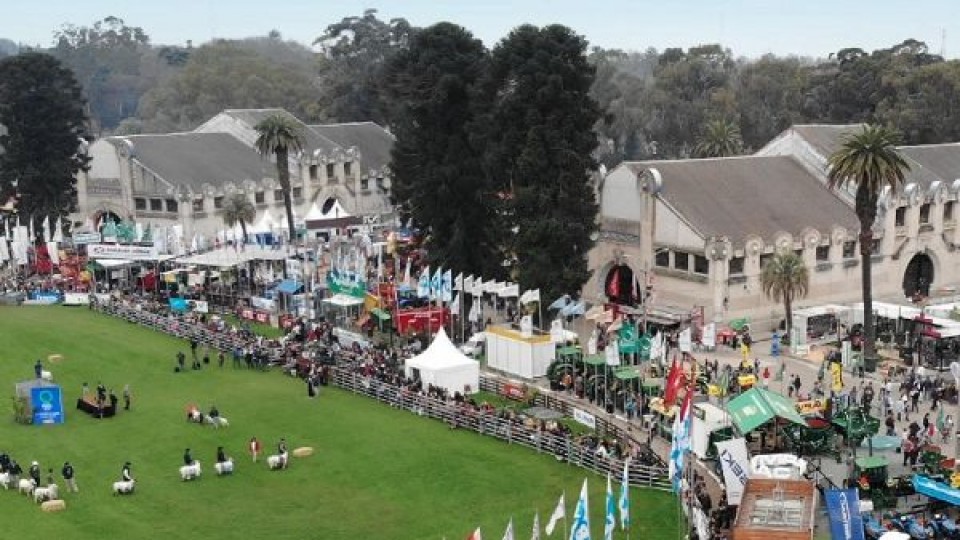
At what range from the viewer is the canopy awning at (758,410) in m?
39.0

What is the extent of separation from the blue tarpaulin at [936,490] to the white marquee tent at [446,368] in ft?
70.5

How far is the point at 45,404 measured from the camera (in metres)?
47.9

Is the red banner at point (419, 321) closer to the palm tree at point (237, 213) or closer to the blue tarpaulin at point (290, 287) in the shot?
the blue tarpaulin at point (290, 287)

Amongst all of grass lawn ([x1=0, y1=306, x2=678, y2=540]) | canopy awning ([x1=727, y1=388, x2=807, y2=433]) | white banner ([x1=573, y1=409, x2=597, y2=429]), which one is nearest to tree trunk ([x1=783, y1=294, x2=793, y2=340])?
white banner ([x1=573, y1=409, x2=597, y2=429])

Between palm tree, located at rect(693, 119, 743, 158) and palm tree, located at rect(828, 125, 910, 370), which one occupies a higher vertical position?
palm tree, located at rect(693, 119, 743, 158)

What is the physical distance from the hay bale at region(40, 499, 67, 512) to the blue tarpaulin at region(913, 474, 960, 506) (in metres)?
28.6

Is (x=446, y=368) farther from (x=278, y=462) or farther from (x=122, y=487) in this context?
(x=122, y=487)

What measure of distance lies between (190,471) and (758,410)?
2072cm

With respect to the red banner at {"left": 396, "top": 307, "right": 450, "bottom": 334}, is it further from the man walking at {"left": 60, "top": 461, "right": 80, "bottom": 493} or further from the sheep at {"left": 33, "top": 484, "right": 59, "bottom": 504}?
the sheep at {"left": 33, "top": 484, "right": 59, "bottom": 504}

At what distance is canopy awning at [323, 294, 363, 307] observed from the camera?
63.9 metres

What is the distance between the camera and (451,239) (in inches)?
2712

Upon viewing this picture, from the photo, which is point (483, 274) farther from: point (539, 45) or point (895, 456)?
point (895, 456)

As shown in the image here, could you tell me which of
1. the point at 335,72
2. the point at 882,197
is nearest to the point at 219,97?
the point at 335,72

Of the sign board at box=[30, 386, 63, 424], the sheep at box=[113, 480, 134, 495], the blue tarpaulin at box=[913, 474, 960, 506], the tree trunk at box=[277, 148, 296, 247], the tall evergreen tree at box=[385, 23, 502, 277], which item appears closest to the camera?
the blue tarpaulin at box=[913, 474, 960, 506]
